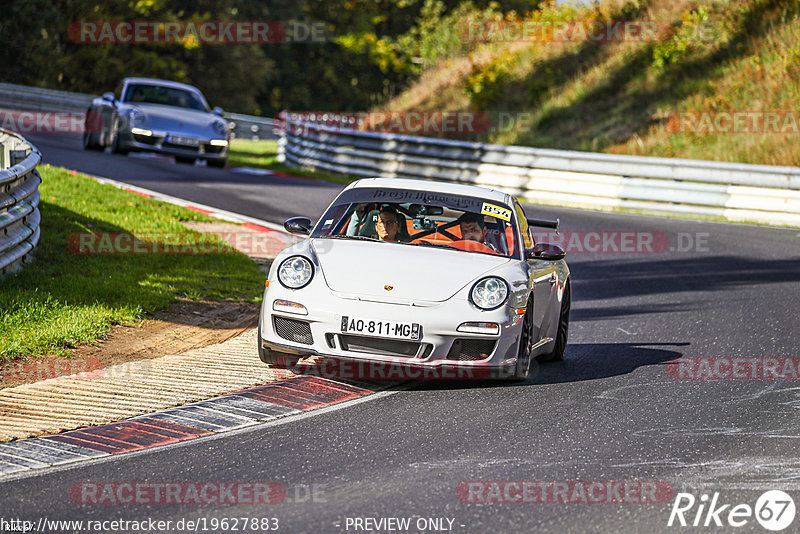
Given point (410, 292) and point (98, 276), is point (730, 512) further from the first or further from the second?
point (98, 276)

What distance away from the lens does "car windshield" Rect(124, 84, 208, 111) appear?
22.6 meters

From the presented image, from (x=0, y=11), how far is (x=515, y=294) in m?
40.2

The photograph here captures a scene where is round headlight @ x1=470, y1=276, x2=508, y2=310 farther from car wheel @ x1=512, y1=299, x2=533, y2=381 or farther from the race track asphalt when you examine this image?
the race track asphalt

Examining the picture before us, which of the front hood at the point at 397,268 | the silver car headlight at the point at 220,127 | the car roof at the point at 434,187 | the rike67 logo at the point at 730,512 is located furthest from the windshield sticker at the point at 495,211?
the silver car headlight at the point at 220,127

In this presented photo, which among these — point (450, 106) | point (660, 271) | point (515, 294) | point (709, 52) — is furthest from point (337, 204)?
point (450, 106)

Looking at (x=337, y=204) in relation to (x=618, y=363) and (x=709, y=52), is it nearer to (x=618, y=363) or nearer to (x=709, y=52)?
(x=618, y=363)

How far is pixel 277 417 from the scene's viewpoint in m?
6.64

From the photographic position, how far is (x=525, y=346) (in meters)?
7.71

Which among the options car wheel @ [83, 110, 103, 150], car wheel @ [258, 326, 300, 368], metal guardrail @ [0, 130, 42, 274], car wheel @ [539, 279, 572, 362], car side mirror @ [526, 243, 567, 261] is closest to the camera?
car wheel @ [258, 326, 300, 368]

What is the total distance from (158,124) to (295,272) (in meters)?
15.2

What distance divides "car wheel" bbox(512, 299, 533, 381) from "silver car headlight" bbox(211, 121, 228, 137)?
15.8m

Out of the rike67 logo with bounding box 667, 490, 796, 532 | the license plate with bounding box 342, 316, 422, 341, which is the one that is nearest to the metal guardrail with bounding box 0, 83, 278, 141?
the license plate with bounding box 342, 316, 422, 341

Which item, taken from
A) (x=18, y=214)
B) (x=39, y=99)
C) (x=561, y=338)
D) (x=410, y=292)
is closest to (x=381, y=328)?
(x=410, y=292)

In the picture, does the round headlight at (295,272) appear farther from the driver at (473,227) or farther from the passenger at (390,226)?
the driver at (473,227)
